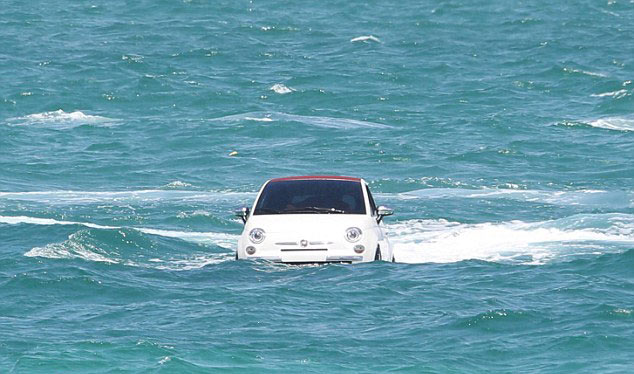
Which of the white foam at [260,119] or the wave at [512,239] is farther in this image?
the white foam at [260,119]

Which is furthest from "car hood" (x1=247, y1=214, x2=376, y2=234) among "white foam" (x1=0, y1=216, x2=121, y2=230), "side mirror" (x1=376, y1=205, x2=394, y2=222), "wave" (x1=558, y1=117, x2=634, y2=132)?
"wave" (x1=558, y1=117, x2=634, y2=132)

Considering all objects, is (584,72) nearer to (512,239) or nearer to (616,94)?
(616,94)

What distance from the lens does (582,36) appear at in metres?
61.1

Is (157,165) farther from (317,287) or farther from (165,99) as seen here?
(317,287)

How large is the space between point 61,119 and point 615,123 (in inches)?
624

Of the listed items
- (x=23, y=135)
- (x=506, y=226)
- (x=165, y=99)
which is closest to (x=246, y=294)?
(x=506, y=226)

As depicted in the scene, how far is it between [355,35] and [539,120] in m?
20.6

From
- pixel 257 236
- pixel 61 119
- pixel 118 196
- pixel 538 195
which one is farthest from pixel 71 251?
pixel 61 119

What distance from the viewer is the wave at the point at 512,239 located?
20953 millimetres

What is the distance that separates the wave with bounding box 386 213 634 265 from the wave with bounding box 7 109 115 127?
18.4 m

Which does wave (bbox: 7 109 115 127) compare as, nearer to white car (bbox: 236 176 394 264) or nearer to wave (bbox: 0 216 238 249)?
wave (bbox: 0 216 238 249)

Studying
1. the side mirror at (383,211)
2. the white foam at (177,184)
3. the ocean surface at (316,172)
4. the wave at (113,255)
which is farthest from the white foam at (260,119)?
the side mirror at (383,211)

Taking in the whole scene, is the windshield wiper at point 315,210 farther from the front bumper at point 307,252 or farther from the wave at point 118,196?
the wave at point 118,196

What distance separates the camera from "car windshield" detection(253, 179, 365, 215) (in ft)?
61.1
